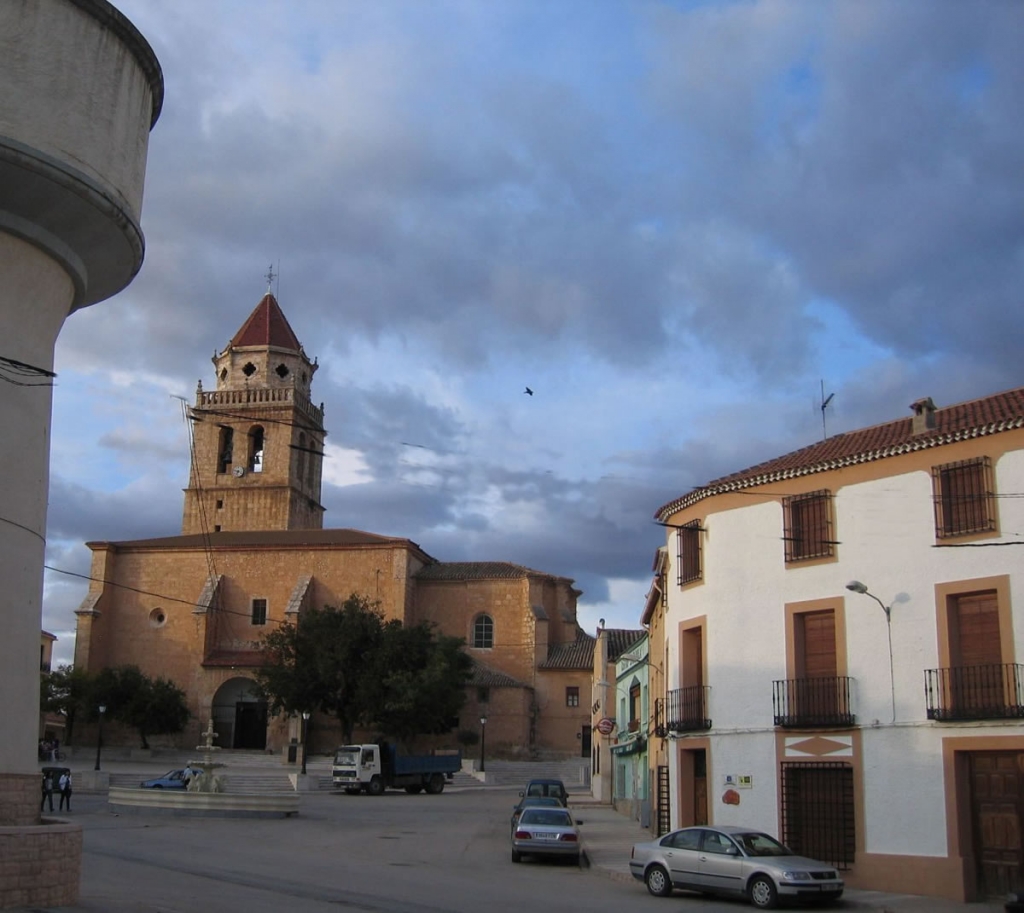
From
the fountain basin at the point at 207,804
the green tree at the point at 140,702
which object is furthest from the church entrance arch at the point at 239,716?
the fountain basin at the point at 207,804

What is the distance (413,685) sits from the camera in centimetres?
4784

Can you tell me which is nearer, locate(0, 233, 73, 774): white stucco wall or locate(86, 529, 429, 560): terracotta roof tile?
locate(0, 233, 73, 774): white stucco wall

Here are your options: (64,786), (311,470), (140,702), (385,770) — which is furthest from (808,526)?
(311,470)

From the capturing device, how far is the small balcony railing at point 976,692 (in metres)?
16.9

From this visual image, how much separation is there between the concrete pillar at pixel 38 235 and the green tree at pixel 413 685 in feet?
114

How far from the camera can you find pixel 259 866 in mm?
18406

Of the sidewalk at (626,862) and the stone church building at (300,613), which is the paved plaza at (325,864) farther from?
the stone church building at (300,613)

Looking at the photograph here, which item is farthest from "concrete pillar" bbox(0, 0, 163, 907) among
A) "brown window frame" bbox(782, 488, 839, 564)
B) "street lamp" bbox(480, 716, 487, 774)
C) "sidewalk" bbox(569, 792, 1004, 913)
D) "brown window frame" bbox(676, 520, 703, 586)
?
"street lamp" bbox(480, 716, 487, 774)

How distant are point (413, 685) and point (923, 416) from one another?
104 ft

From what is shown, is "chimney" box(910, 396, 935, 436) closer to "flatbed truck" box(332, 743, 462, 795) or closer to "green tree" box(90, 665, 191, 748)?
"flatbed truck" box(332, 743, 462, 795)

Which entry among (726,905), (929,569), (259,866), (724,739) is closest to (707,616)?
(724,739)

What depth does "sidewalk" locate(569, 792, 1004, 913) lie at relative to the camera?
53.1 ft

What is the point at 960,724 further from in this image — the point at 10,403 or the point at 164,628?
the point at 164,628

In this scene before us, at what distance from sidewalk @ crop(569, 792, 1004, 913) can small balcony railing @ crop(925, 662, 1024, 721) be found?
2.76 meters
